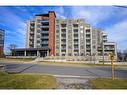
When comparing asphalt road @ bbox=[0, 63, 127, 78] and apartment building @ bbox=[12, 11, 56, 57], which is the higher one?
apartment building @ bbox=[12, 11, 56, 57]

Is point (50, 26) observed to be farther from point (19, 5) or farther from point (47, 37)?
point (19, 5)

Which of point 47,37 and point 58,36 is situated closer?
point 58,36

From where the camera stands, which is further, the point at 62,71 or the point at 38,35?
the point at 38,35

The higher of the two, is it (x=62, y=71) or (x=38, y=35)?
(x=38, y=35)

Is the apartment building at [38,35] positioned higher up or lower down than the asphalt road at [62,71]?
higher up
